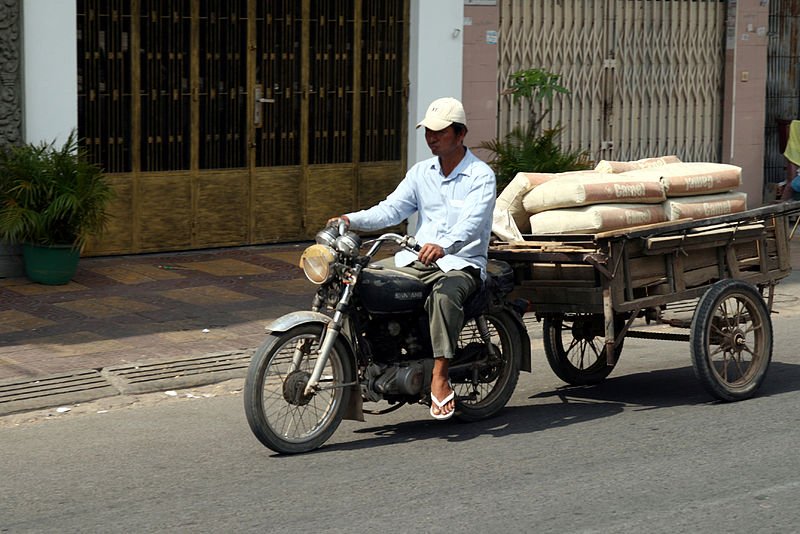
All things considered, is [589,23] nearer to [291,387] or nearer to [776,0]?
[776,0]

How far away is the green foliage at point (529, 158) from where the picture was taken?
1311cm

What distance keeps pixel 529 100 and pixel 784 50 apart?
5056 millimetres

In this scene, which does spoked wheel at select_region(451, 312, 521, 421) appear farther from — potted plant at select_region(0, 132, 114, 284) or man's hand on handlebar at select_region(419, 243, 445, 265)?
potted plant at select_region(0, 132, 114, 284)

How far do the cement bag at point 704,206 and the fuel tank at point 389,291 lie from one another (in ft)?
5.60

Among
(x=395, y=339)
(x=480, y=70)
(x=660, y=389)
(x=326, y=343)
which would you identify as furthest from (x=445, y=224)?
(x=480, y=70)

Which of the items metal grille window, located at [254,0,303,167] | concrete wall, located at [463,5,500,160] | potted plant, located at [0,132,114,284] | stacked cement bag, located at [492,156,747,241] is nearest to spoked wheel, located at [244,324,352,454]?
stacked cement bag, located at [492,156,747,241]

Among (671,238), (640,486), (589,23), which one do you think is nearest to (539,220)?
(671,238)

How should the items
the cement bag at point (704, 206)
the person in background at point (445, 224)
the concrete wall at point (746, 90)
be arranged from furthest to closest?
1. the concrete wall at point (746, 90)
2. the cement bag at point (704, 206)
3. the person in background at point (445, 224)

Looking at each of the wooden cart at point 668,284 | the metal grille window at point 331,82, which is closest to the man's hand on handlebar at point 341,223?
the wooden cart at point 668,284

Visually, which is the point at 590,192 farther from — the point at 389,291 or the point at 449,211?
the point at 389,291

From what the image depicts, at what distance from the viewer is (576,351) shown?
27.1 feet

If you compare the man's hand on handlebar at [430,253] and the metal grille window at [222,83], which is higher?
the metal grille window at [222,83]

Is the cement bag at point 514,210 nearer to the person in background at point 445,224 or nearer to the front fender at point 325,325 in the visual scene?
the person in background at point 445,224

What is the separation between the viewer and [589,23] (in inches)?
599
